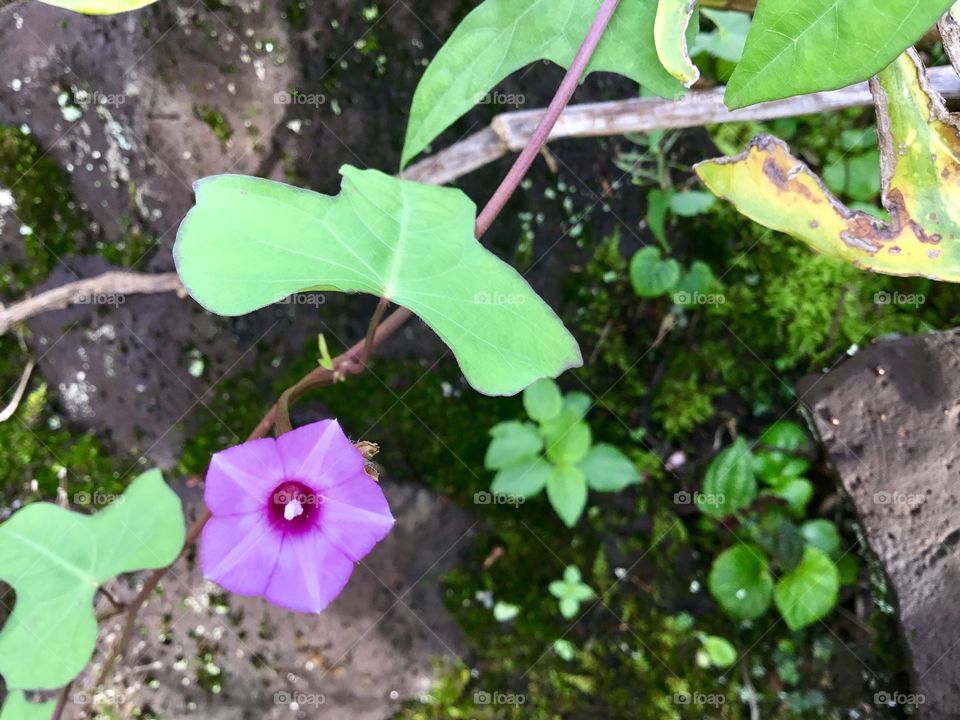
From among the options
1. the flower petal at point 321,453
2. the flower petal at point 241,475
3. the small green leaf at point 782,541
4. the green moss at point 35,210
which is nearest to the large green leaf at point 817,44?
the flower petal at point 321,453

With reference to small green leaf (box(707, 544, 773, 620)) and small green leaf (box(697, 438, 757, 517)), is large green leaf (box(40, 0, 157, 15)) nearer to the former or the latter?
small green leaf (box(697, 438, 757, 517))

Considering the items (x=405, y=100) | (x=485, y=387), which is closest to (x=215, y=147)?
(x=405, y=100)

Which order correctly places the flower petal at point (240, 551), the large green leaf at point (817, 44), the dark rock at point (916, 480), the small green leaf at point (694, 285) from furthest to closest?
the small green leaf at point (694, 285) < the dark rock at point (916, 480) < the flower petal at point (240, 551) < the large green leaf at point (817, 44)

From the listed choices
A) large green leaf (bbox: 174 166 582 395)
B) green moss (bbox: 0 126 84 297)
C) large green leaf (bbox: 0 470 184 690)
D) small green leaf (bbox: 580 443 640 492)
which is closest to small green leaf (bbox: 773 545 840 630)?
small green leaf (bbox: 580 443 640 492)

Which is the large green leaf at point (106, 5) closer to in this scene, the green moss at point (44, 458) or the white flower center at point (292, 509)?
the white flower center at point (292, 509)

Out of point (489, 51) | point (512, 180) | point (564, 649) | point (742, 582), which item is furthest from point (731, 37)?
point (564, 649)

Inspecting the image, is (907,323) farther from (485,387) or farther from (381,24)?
(381,24)
